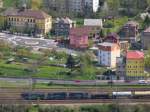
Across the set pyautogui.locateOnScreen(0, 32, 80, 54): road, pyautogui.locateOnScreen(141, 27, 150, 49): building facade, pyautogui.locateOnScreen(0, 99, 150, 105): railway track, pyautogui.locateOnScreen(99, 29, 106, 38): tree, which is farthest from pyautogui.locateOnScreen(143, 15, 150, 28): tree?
pyautogui.locateOnScreen(0, 99, 150, 105): railway track

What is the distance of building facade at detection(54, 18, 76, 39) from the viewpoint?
24.5 m

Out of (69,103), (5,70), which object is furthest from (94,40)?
(69,103)

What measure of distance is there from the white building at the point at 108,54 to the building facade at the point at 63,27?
3.45m

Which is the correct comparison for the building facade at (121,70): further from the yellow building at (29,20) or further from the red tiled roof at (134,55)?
the yellow building at (29,20)

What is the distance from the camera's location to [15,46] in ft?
74.0

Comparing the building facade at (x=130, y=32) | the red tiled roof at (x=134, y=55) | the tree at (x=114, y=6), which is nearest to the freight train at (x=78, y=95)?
the red tiled roof at (x=134, y=55)

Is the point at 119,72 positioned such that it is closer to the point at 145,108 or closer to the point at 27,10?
the point at 145,108

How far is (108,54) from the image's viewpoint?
68.8 feet

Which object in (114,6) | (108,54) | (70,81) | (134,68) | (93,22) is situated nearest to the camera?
(70,81)

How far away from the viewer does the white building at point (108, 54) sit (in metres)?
20.9

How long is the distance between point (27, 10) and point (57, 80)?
20.4ft

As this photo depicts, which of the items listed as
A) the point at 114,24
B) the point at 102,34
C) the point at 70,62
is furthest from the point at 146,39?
the point at 70,62

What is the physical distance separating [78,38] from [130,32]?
7.13 feet

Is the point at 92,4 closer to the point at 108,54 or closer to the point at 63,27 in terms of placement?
the point at 63,27
